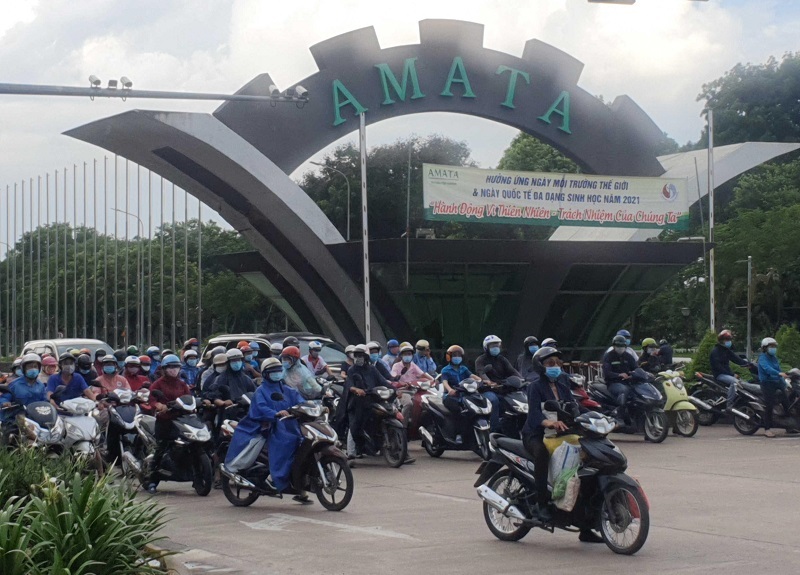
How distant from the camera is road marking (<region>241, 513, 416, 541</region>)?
10.2 metres

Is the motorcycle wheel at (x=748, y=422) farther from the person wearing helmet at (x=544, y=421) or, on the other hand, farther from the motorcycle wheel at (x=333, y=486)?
the person wearing helmet at (x=544, y=421)

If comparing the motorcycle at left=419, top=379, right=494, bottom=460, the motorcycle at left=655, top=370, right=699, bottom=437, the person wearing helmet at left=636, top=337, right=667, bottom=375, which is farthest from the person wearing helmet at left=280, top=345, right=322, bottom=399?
the person wearing helmet at left=636, top=337, right=667, bottom=375

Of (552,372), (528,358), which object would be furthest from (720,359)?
(552,372)

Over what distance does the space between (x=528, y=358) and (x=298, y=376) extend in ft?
15.3

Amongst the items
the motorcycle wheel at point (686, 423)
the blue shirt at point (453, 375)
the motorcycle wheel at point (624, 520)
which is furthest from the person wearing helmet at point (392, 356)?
the motorcycle wheel at point (624, 520)

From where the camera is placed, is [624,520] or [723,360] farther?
[723,360]

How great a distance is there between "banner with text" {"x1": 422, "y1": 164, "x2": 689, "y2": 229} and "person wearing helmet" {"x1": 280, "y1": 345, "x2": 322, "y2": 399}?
14358 millimetres

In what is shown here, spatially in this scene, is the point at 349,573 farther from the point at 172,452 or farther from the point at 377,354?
the point at 377,354

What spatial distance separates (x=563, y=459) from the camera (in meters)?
9.29

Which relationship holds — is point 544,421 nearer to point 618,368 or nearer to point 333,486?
point 333,486

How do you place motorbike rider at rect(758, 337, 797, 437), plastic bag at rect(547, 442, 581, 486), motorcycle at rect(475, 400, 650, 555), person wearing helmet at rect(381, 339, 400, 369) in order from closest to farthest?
motorcycle at rect(475, 400, 650, 555), plastic bag at rect(547, 442, 581, 486), motorbike rider at rect(758, 337, 797, 437), person wearing helmet at rect(381, 339, 400, 369)

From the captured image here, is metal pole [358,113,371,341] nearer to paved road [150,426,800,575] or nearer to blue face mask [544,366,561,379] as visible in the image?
paved road [150,426,800,575]

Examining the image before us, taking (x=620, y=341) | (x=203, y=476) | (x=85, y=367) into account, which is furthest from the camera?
(x=620, y=341)

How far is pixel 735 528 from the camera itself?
1000cm
